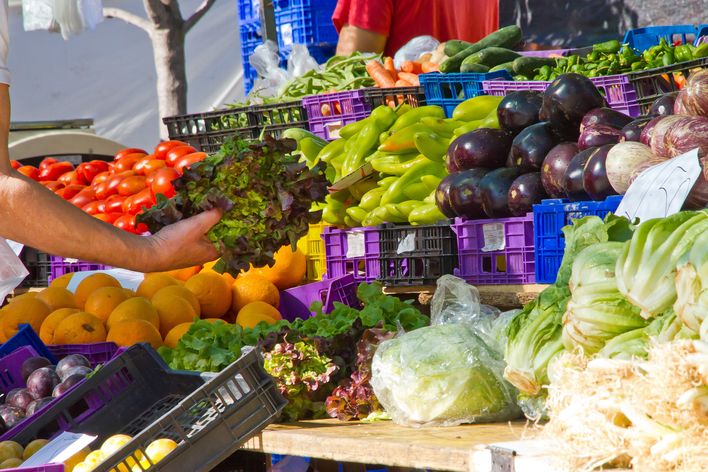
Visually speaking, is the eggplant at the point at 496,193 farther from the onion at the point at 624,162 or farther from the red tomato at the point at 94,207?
the red tomato at the point at 94,207

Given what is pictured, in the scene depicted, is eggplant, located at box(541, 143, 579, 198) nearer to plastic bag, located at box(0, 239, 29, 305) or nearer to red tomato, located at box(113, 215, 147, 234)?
plastic bag, located at box(0, 239, 29, 305)

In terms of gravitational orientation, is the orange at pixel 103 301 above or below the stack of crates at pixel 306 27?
below

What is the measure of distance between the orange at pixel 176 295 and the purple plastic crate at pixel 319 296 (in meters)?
0.39

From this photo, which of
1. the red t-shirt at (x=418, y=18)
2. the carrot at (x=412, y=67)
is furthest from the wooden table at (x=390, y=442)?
the red t-shirt at (x=418, y=18)

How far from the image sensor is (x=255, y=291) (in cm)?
423

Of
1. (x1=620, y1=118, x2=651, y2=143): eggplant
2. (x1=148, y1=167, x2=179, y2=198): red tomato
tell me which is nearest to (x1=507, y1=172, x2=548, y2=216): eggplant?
(x1=620, y1=118, x2=651, y2=143): eggplant

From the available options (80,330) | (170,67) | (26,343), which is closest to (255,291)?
(80,330)

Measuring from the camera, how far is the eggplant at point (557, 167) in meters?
3.44

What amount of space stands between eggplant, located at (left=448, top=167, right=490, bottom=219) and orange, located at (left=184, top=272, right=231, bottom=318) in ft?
3.48

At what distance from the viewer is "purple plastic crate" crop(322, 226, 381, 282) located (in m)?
3.90

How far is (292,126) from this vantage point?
204 inches

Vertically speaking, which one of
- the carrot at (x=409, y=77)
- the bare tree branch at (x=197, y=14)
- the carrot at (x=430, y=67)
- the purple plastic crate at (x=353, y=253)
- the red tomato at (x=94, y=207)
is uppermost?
the bare tree branch at (x=197, y=14)

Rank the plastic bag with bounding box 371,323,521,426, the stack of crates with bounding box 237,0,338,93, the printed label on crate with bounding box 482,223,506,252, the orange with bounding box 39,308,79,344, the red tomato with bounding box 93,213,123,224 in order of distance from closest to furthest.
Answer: the plastic bag with bounding box 371,323,521,426, the printed label on crate with bounding box 482,223,506,252, the orange with bounding box 39,308,79,344, the red tomato with bounding box 93,213,123,224, the stack of crates with bounding box 237,0,338,93

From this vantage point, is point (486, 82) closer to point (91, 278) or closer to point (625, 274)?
point (91, 278)
